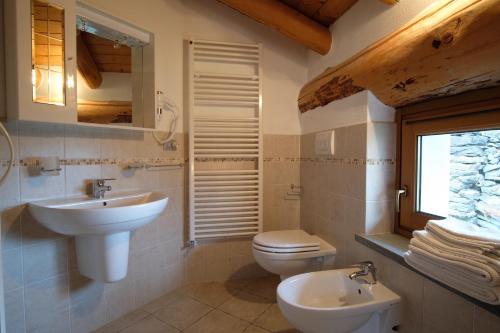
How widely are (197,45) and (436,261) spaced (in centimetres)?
205

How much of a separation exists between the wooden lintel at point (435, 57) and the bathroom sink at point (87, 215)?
140 centimetres

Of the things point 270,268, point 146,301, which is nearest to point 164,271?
point 146,301

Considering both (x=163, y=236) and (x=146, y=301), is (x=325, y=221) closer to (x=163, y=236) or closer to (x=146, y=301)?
(x=163, y=236)

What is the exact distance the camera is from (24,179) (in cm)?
141

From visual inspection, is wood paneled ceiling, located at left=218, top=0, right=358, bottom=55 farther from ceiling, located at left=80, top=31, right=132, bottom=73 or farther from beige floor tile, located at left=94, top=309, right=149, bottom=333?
beige floor tile, located at left=94, top=309, right=149, bottom=333

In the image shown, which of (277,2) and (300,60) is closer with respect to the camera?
(277,2)

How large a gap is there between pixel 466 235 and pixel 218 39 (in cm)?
208

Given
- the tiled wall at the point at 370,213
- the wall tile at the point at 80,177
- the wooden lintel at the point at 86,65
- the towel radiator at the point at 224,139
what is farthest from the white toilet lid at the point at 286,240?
the wooden lintel at the point at 86,65

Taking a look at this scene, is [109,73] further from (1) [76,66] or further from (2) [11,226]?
(2) [11,226]

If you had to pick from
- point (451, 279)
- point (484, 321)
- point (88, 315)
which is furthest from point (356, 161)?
point (88, 315)

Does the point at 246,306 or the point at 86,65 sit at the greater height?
the point at 86,65

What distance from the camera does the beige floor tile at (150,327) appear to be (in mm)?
1699

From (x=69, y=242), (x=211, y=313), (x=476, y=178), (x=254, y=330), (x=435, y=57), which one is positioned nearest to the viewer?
(x=435, y=57)

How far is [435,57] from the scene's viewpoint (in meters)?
1.10
